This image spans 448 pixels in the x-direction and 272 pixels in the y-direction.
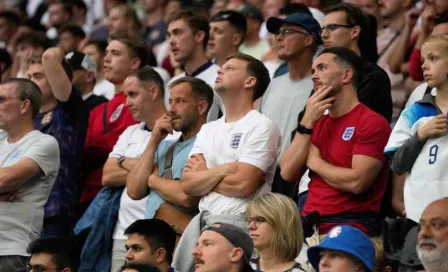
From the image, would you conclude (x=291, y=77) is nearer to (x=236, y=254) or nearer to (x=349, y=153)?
(x=349, y=153)

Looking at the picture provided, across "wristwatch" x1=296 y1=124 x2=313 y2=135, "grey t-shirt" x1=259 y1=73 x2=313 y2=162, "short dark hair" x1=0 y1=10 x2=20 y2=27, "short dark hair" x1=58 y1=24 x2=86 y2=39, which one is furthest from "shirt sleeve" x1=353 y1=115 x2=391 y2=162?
"short dark hair" x1=0 y1=10 x2=20 y2=27

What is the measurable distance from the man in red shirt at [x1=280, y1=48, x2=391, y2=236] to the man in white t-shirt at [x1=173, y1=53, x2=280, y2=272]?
0.22m

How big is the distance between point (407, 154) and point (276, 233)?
3.28 feet

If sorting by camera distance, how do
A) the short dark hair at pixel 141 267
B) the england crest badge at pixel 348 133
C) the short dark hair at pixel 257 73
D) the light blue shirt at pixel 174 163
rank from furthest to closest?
the light blue shirt at pixel 174 163
the short dark hair at pixel 257 73
the england crest badge at pixel 348 133
the short dark hair at pixel 141 267

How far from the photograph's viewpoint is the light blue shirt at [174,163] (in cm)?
937

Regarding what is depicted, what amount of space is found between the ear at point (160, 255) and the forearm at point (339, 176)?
4.28 feet

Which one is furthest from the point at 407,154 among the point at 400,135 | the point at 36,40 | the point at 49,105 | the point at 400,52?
the point at 36,40

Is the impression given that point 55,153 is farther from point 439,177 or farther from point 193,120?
point 439,177

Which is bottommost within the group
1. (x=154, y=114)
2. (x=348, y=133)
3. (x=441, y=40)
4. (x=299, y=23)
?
(x=154, y=114)

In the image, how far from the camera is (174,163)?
946cm

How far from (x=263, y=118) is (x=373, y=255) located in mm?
1847

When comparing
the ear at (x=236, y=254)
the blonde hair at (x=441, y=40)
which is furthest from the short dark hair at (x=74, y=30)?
the ear at (x=236, y=254)

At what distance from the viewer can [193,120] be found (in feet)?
31.2

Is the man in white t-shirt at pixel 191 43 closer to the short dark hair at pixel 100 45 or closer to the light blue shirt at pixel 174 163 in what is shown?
the short dark hair at pixel 100 45
